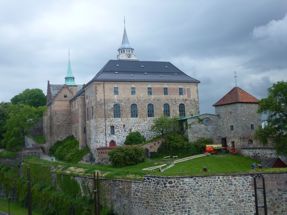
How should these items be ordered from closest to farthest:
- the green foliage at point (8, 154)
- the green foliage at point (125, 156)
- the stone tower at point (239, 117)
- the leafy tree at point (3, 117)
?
the green foliage at point (125, 156)
the stone tower at point (239, 117)
the green foliage at point (8, 154)
the leafy tree at point (3, 117)

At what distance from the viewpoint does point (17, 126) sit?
2554 inches

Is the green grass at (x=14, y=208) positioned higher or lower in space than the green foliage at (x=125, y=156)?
lower

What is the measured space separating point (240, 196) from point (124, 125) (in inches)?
1199

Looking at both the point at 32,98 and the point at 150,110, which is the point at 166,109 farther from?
the point at 32,98

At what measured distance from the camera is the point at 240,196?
26172 millimetres

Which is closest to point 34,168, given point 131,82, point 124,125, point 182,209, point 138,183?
point 124,125

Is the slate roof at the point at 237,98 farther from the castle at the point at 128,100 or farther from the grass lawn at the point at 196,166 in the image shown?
the castle at the point at 128,100

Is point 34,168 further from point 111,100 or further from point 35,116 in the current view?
point 35,116

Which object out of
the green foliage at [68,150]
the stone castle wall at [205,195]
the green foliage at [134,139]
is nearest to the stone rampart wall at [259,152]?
the green foliage at [134,139]

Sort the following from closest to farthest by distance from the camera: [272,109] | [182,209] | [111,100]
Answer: [182,209], [272,109], [111,100]

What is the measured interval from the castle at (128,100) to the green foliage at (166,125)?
7.49 feet

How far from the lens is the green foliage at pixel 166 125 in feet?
177

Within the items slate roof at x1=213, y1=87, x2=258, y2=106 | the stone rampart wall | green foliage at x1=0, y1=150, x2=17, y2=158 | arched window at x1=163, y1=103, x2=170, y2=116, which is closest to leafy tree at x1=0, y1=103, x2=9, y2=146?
green foliage at x1=0, y1=150, x2=17, y2=158

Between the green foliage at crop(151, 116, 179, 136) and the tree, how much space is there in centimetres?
1550
